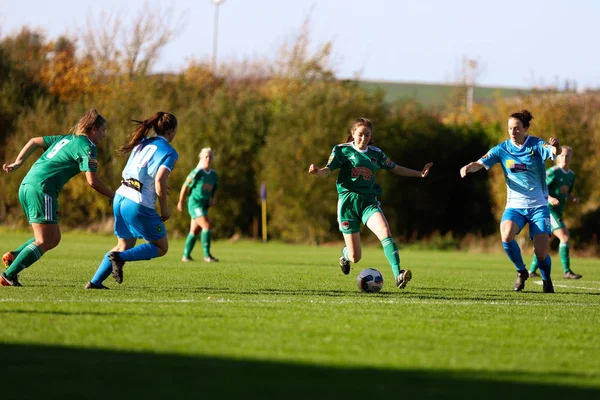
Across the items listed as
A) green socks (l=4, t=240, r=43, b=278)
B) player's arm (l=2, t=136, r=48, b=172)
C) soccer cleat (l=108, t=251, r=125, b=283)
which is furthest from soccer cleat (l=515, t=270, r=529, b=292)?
player's arm (l=2, t=136, r=48, b=172)

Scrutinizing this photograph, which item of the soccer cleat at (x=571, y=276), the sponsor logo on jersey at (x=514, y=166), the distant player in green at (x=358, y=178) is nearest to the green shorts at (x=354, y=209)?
the distant player in green at (x=358, y=178)

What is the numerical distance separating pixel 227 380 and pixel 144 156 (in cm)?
494

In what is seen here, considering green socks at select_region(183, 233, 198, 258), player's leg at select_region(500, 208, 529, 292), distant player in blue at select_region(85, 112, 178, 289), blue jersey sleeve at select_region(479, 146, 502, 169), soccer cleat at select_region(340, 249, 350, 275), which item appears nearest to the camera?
distant player in blue at select_region(85, 112, 178, 289)

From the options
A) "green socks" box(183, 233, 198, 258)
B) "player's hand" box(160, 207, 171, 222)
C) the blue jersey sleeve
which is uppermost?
the blue jersey sleeve

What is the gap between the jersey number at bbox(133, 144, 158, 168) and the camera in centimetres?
973

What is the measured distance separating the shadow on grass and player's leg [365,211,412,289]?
5220mm

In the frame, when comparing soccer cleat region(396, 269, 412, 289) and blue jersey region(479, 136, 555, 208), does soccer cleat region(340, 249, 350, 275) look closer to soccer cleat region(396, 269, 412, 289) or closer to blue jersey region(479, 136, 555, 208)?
soccer cleat region(396, 269, 412, 289)

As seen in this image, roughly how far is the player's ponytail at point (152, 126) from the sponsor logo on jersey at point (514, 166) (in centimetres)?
423

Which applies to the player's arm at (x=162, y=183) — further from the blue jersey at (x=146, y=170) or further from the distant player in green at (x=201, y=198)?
the distant player in green at (x=201, y=198)

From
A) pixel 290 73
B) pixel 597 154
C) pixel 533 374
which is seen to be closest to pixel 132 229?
pixel 533 374

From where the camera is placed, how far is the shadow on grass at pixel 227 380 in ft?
15.9

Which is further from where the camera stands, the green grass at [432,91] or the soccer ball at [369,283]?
the green grass at [432,91]

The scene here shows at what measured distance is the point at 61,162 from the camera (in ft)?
33.2

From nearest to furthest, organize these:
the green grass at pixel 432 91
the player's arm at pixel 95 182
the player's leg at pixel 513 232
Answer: the player's arm at pixel 95 182
the player's leg at pixel 513 232
the green grass at pixel 432 91
